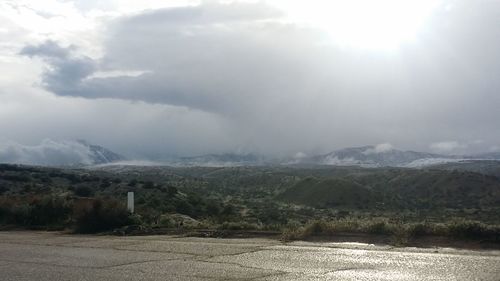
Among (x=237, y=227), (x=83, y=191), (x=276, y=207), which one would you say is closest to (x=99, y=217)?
(x=237, y=227)

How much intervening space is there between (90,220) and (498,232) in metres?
13.9

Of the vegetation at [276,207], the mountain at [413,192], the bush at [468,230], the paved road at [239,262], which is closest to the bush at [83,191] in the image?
the vegetation at [276,207]

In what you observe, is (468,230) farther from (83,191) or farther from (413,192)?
(413,192)

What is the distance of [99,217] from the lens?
71.8 feet

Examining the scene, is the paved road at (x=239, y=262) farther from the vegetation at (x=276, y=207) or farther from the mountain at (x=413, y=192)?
the mountain at (x=413, y=192)

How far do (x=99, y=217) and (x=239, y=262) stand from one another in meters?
10.6

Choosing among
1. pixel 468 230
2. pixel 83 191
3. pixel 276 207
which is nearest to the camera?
pixel 468 230

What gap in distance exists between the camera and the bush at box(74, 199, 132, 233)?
71.2 ft

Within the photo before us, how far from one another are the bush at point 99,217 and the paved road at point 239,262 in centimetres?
455

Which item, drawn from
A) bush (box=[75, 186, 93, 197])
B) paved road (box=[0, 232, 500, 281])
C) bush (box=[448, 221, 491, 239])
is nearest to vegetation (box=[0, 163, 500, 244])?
bush (box=[448, 221, 491, 239])

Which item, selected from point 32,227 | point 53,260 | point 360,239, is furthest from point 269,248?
point 32,227

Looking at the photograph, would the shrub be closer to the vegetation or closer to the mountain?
the vegetation

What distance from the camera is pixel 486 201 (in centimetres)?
8488

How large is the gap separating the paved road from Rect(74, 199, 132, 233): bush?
14.9ft
